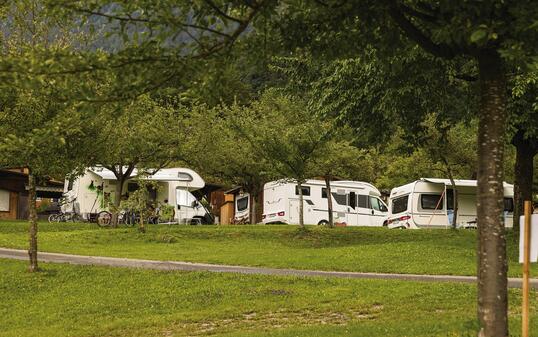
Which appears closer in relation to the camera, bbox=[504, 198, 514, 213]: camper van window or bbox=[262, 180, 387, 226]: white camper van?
bbox=[504, 198, 514, 213]: camper van window

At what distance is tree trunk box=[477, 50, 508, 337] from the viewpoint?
5.89 meters

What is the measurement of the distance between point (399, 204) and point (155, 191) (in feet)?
39.2

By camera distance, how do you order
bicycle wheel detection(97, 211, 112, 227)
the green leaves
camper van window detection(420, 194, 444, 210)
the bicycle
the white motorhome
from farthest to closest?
the bicycle < the white motorhome < camper van window detection(420, 194, 444, 210) < bicycle wheel detection(97, 211, 112, 227) < the green leaves

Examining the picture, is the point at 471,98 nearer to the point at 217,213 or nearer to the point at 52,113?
the point at 52,113

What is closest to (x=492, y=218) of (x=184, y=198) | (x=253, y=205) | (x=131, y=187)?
(x=184, y=198)

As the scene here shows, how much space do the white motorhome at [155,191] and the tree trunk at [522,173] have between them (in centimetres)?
1682

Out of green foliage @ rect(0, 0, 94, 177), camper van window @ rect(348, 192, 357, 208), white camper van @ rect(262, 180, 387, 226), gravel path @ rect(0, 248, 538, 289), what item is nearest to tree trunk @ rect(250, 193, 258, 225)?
white camper van @ rect(262, 180, 387, 226)

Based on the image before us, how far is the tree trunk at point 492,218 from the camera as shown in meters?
5.89

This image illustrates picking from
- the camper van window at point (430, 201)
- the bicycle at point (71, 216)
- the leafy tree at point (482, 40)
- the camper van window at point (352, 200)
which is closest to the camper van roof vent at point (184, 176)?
the bicycle at point (71, 216)

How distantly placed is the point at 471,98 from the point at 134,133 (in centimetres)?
1784

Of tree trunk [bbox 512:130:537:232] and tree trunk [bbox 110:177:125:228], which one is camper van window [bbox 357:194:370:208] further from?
tree trunk [bbox 512:130:537:232]

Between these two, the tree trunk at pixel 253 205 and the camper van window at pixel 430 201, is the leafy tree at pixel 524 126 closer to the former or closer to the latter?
the camper van window at pixel 430 201

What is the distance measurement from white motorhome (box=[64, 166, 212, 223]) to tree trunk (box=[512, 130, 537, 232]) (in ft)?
55.2

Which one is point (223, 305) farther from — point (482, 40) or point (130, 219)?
point (130, 219)
